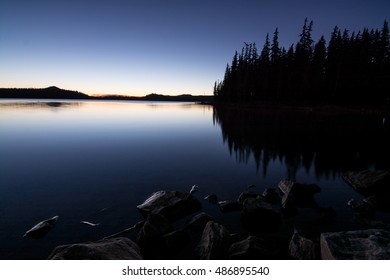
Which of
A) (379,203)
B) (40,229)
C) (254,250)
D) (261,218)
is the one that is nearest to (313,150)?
(379,203)

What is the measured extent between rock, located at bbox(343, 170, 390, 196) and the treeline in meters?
48.3

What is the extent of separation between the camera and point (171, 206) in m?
6.86

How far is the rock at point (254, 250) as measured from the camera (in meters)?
4.57

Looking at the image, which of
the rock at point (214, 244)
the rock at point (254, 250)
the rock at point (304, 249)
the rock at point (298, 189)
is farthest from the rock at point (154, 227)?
the rock at point (298, 189)

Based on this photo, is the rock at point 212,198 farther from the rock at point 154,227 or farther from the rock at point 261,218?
the rock at point 154,227

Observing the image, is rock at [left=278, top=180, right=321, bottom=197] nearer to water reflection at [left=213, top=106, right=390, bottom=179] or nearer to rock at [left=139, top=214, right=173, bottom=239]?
water reflection at [left=213, top=106, right=390, bottom=179]

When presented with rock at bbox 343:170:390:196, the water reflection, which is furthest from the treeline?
rock at bbox 343:170:390:196

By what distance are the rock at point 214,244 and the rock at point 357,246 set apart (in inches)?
79.7

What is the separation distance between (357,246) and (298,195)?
4331 mm

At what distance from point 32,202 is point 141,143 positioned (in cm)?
1175

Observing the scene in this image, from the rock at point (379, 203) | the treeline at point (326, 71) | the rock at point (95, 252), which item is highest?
the treeline at point (326, 71)

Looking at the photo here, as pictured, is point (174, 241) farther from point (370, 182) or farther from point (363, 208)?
point (370, 182)
